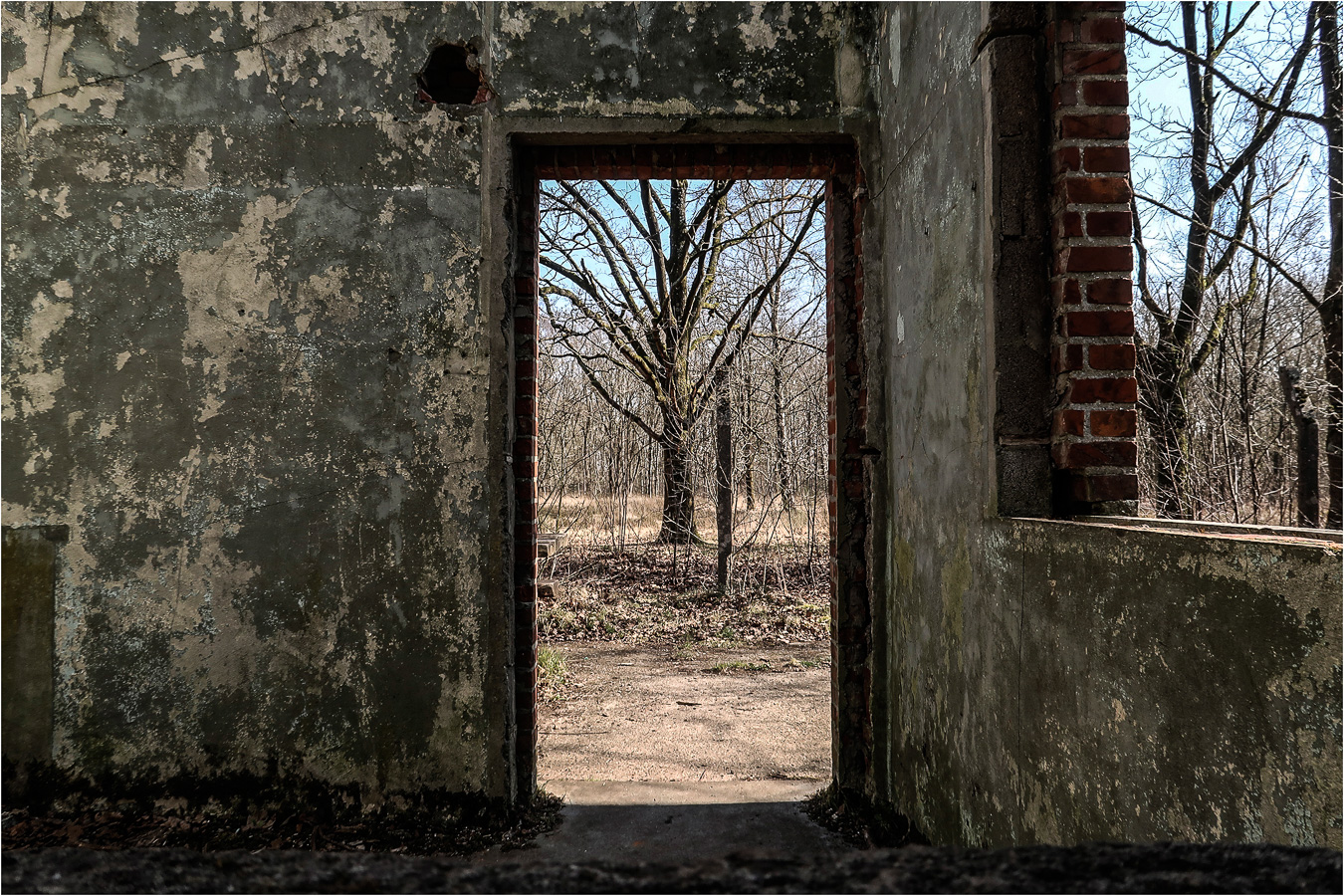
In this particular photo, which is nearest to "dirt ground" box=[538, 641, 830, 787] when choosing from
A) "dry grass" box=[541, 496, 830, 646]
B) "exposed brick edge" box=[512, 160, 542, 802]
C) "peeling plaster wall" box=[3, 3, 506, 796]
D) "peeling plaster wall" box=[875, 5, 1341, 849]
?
"dry grass" box=[541, 496, 830, 646]

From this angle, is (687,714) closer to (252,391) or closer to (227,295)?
(252,391)

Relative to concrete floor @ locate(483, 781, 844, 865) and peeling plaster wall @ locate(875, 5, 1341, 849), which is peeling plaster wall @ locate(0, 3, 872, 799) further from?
peeling plaster wall @ locate(875, 5, 1341, 849)

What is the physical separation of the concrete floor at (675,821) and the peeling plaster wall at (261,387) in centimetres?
41

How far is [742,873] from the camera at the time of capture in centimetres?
75

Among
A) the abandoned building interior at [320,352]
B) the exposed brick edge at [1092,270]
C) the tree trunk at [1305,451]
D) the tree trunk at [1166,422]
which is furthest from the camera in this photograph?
the tree trunk at [1305,451]

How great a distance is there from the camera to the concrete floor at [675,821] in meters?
3.09

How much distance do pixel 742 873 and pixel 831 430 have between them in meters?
2.81

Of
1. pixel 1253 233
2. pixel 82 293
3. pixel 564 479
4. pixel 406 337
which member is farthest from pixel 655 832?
pixel 1253 233

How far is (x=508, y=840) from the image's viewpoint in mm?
3047

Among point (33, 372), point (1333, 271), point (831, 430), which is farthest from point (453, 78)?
point (1333, 271)

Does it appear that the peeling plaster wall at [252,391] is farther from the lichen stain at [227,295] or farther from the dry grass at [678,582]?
the dry grass at [678,582]

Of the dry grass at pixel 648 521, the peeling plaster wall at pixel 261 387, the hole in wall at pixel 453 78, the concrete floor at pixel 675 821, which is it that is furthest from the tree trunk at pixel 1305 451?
the hole in wall at pixel 453 78

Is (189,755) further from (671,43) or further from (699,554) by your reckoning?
(699,554)

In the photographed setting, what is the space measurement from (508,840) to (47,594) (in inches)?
81.2
